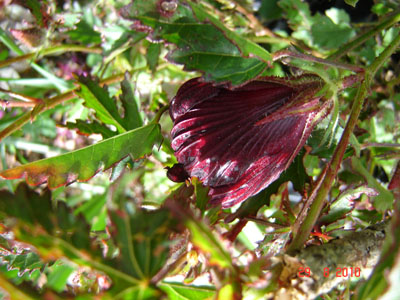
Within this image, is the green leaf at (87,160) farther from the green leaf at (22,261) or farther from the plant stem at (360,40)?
the plant stem at (360,40)

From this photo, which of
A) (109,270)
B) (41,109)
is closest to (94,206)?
(41,109)

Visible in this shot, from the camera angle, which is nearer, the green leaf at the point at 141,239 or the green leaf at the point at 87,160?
the green leaf at the point at 141,239

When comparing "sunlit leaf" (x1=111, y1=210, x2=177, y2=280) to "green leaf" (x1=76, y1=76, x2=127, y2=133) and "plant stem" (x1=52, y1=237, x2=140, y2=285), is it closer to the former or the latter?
"plant stem" (x1=52, y1=237, x2=140, y2=285)

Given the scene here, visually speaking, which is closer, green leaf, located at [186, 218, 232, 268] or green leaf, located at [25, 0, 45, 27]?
green leaf, located at [186, 218, 232, 268]

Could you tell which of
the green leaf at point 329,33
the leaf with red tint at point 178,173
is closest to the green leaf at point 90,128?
the leaf with red tint at point 178,173

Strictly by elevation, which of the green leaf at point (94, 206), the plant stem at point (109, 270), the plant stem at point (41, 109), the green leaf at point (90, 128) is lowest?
the green leaf at point (94, 206)

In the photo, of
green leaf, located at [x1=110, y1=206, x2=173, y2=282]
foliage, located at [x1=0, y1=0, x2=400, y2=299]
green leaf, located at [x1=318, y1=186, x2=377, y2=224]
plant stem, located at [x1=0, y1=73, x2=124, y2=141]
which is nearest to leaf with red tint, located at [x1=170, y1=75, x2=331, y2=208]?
→ foliage, located at [x1=0, y1=0, x2=400, y2=299]

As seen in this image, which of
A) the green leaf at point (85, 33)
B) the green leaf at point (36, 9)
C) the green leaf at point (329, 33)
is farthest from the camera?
the green leaf at point (85, 33)
